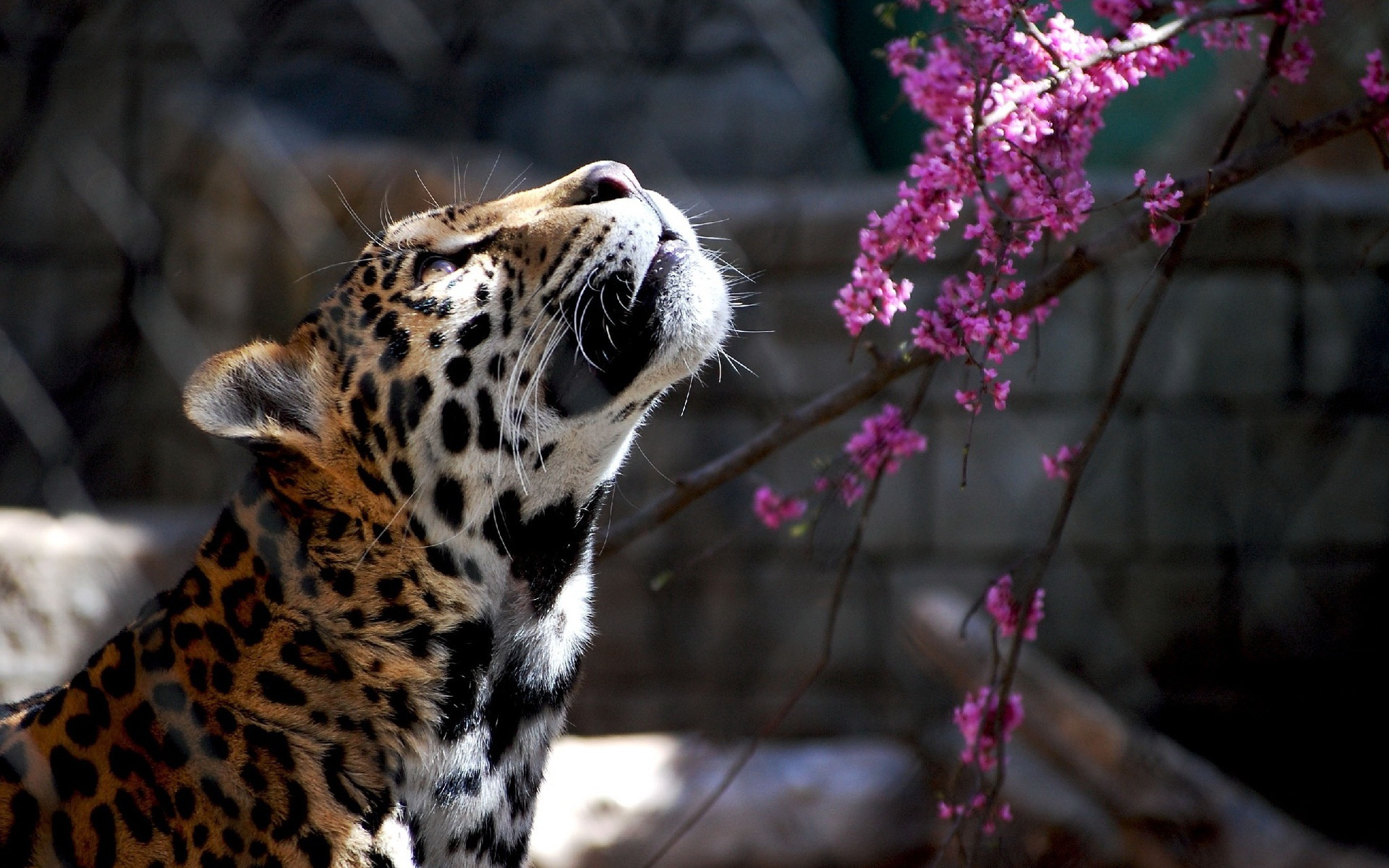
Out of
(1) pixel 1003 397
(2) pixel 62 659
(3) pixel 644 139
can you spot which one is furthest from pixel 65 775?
(3) pixel 644 139

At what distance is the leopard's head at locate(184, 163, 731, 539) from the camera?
1.52m

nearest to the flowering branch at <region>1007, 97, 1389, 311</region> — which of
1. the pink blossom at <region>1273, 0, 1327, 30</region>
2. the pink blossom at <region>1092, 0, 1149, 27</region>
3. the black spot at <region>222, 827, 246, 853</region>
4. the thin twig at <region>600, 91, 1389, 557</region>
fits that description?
the thin twig at <region>600, 91, 1389, 557</region>

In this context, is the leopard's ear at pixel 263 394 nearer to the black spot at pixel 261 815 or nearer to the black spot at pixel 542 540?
the black spot at pixel 542 540

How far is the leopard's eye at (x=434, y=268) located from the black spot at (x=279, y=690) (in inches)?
20.9

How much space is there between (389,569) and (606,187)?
0.56m

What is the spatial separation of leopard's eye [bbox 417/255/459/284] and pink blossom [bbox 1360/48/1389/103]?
3.57 ft

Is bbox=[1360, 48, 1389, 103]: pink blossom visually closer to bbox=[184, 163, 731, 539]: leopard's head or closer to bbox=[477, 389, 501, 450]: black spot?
bbox=[184, 163, 731, 539]: leopard's head

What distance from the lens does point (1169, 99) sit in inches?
208

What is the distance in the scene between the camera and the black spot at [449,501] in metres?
1.54

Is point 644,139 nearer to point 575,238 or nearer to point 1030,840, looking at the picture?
point 1030,840

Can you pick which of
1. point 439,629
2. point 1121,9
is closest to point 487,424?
point 439,629

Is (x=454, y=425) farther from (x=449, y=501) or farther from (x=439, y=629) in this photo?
(x=439, y=629)

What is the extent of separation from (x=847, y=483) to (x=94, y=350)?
5.20 meters

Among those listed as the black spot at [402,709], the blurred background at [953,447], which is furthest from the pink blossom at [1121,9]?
the blurred background at [953,447]
